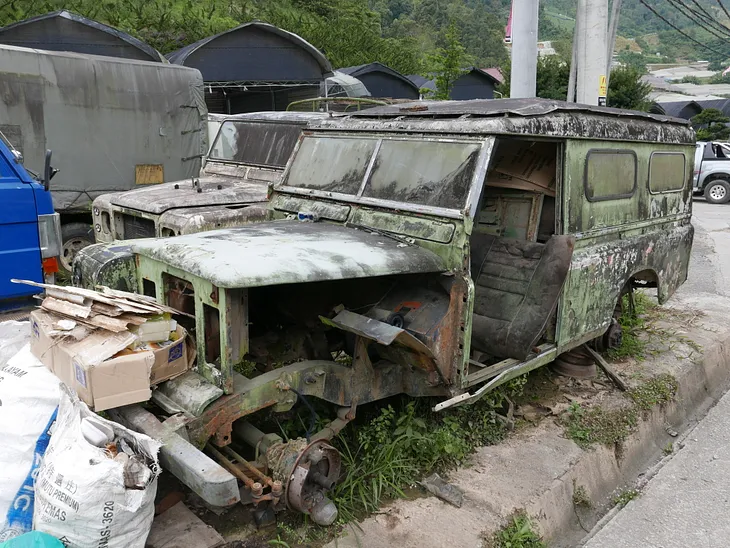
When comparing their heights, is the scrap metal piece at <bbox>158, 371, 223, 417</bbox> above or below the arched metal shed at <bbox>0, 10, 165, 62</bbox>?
below

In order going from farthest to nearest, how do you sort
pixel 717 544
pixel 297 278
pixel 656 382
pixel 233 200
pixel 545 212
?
pixel 233 200, pixel 656 382, pixel 545 212, pixel 717 544, pixel 297 278

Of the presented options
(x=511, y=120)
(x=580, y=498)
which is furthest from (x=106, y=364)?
(x=580, y=498)

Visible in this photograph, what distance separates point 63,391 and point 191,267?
29.9 inches

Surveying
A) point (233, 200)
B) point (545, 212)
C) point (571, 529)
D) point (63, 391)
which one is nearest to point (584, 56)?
point (545, 212)

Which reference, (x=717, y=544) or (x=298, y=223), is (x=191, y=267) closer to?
(x=298, y=223)

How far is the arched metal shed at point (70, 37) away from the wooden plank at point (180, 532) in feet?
43.9

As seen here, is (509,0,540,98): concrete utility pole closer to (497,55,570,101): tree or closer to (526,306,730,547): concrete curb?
(526,306,730,547): concrete curb

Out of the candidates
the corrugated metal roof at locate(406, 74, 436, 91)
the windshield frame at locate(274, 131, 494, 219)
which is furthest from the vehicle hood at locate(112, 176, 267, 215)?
the corrugated metal roof at locate(406, 74, 436, 91)

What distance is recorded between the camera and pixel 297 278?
114 inches

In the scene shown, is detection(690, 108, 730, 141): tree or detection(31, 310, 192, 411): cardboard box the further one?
detection(690, 108, 730, 141): tree

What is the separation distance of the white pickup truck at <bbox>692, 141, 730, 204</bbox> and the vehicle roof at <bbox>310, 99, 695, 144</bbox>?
15380 mm

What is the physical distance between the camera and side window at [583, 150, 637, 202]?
4.42 meters

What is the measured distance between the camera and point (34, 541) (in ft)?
7.54

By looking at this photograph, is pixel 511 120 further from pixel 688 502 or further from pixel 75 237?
pixel 75 237
